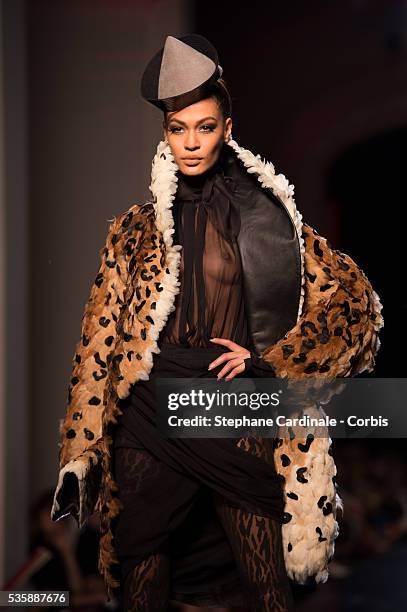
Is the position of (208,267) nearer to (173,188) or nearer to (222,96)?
(173,188)

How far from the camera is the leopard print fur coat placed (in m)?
1.74

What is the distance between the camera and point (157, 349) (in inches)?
69.4

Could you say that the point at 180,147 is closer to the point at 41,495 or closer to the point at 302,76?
the point at 302,76

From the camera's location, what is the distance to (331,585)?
2.71 metres

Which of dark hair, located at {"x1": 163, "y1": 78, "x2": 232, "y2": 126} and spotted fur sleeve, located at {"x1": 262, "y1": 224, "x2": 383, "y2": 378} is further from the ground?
dark hair, located at {"x1": 163, "y1": 78, "x2": 232, "y2": 126}

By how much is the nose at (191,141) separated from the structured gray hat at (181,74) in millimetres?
51

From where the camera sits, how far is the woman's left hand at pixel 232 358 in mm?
1739

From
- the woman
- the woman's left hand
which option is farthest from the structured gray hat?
the woman's left hand

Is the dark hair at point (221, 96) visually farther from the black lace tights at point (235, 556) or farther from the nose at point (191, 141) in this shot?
the black lace tights at point (235, 556)

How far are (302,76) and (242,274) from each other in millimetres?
670

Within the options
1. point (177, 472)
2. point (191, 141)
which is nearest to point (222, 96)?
Result: point (191, 141)

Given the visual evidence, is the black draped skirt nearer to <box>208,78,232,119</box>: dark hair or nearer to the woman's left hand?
the woman's left hand

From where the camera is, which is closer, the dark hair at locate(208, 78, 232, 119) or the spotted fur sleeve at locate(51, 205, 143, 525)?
the dark hair at locate(208, 78, 232, 119)

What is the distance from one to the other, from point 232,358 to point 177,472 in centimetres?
25
